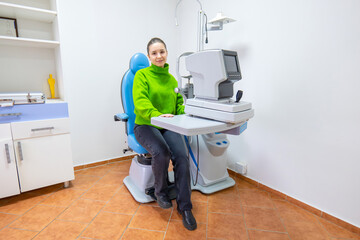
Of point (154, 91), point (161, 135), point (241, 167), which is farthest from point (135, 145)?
point (241, 167)

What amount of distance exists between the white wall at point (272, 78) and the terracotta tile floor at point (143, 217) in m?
0.24

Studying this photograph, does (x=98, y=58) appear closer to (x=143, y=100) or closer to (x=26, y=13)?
(x=26, y=13)

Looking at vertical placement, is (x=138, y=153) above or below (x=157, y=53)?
below

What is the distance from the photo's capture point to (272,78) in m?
1.77

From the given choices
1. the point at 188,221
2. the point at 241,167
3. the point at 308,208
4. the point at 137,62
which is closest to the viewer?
the point at 188,221

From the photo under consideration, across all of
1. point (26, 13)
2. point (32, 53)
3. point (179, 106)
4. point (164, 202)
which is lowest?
point (164, 202)

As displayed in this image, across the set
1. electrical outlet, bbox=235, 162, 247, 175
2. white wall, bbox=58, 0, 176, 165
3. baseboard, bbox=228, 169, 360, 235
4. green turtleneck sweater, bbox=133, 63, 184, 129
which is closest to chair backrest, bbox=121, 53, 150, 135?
green turtleneck sweater, bbox=133, 63, 184, 129

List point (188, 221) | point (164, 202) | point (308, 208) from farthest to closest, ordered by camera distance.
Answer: point (308, 208)
point (164, 202)
point (188, 221)

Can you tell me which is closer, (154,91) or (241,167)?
(154,91)

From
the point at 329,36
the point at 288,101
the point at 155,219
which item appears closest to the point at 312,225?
the point at 288,101

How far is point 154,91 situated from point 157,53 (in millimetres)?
291

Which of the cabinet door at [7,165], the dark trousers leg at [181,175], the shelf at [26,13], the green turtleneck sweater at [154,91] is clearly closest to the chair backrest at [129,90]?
the green turtleneck sweater at [154,91]

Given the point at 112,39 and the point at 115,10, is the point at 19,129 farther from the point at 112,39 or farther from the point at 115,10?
the point at 115,10

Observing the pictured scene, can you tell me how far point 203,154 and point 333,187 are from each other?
3.20 ft
